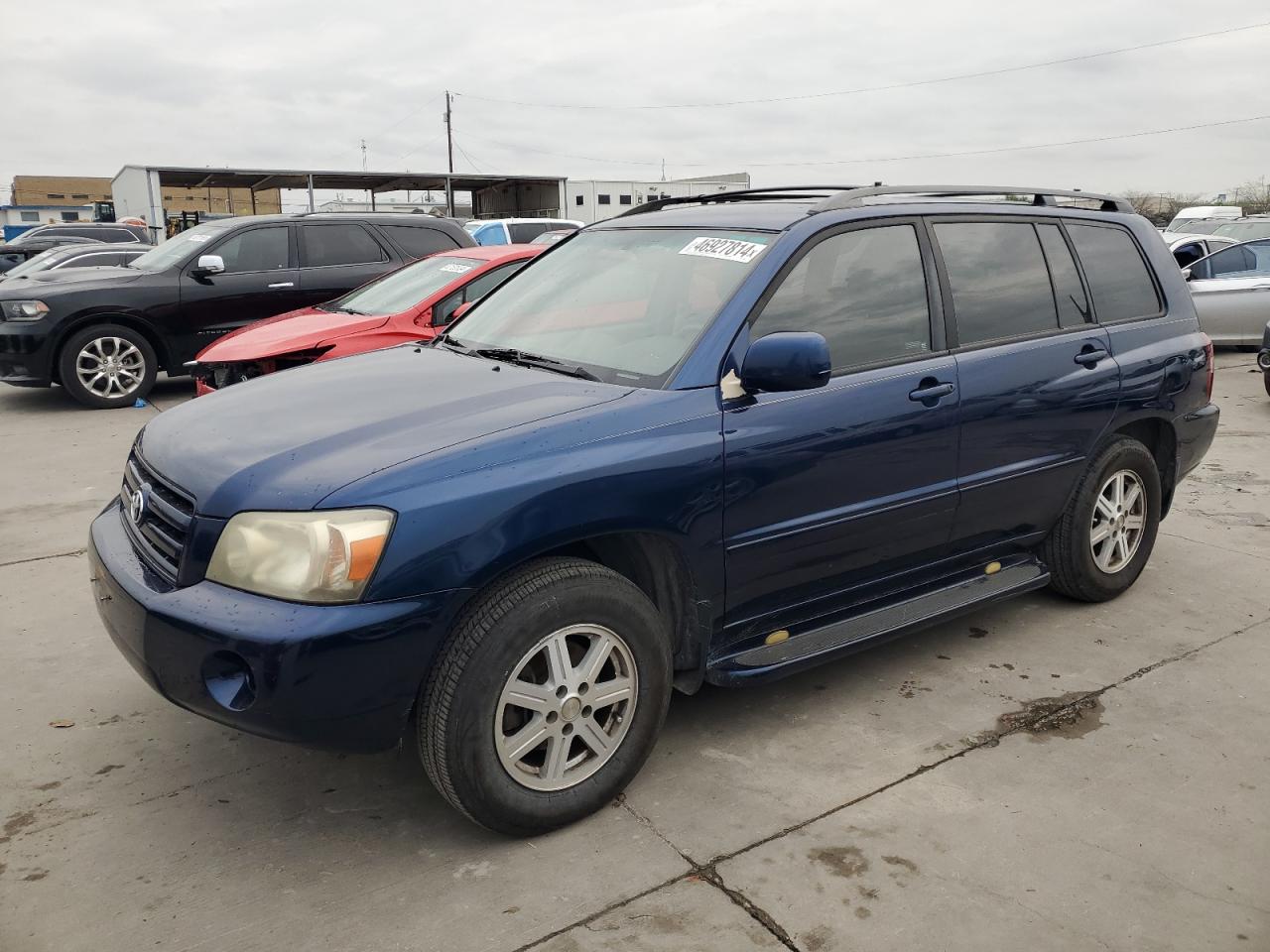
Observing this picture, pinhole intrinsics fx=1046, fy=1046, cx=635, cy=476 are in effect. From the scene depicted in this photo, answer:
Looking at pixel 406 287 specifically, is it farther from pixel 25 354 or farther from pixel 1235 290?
pixel 1235 290

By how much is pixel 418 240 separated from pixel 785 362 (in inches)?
310

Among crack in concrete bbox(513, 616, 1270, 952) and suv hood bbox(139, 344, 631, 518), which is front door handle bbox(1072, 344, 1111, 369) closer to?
crack in concrete bbox(513, 616, 1270, 952)

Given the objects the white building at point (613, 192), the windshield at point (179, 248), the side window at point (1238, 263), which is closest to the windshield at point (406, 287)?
the windshield at point (179, 248)

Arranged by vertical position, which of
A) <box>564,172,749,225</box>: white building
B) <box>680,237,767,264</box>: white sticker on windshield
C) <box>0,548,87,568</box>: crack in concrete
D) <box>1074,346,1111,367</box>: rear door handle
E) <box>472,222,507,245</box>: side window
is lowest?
<box>0,548,87,568</box>: crack in concrete

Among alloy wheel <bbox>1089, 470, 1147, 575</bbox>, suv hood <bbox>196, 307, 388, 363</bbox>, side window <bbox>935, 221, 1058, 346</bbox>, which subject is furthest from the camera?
suv hood <bbox>196, 307, 388, 363</bbox>

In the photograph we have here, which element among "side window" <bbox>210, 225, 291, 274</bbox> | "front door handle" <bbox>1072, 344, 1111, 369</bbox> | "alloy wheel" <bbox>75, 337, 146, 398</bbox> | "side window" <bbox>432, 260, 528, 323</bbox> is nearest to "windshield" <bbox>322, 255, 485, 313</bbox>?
"side window" <bbox>432, 260, 528, 323</bbox>

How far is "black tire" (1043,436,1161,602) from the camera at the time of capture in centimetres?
438

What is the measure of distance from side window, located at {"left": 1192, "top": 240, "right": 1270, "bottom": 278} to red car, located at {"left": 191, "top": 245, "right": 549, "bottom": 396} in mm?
8832

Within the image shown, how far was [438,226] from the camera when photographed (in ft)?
34.0

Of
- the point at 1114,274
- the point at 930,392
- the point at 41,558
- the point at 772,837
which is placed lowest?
the point at 772,837

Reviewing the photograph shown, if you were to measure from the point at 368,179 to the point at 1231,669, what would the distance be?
40575 mm

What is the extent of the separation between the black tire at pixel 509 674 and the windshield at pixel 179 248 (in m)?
8.20

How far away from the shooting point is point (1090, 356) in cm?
427

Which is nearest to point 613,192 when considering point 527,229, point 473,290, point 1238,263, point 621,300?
point 527,229
